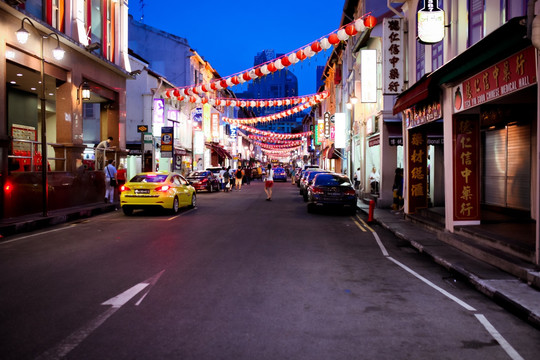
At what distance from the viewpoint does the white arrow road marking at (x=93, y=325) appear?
3.91 metres

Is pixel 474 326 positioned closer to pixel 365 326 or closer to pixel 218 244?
pixel 365 326

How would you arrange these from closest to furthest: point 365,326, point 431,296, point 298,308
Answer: point 365,326, point 298,308, point 431,296

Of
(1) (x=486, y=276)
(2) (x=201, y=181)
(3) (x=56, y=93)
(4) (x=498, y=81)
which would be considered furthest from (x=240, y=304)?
(2) (x=201, y=181)

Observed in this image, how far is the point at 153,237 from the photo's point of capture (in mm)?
10945

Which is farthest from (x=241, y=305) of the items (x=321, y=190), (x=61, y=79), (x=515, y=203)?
(x=61, y=79)

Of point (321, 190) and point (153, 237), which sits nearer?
point (153, 237)

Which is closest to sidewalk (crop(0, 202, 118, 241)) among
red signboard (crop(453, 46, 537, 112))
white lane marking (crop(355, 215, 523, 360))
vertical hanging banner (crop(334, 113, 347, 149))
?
white lane marking (crop(355, 215, 523, 360))

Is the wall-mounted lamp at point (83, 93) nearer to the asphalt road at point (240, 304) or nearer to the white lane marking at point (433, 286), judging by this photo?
the asphalt road at point (240, 304)

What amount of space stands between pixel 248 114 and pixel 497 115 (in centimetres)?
7151

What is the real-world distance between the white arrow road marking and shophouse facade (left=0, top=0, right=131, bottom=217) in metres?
9.49

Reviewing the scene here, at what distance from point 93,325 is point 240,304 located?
1.69 m

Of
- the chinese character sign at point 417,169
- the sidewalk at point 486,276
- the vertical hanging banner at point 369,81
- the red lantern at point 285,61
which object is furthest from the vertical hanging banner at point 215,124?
the sidewalk at point 486,276

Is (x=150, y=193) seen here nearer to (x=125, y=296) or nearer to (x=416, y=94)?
(x=416, y=94)

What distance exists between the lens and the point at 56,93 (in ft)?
62.0
